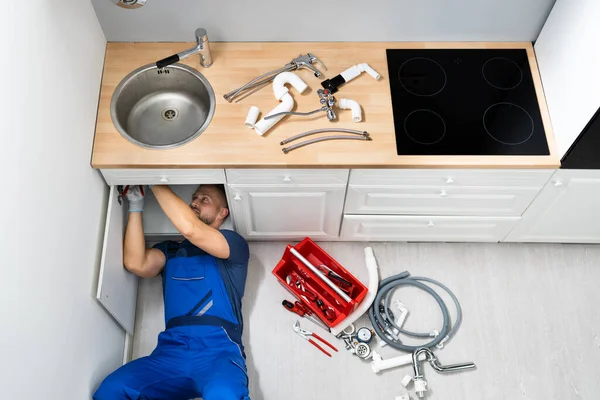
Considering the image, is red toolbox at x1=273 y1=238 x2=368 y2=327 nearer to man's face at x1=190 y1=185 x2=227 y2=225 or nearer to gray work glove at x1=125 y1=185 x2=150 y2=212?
man's face at x1=190 y1=185 x2=227 y2=225

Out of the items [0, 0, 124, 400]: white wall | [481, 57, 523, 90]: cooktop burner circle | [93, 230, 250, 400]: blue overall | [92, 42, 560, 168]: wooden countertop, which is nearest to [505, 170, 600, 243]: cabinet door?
[92, 42, 560, 168]: wooden countertop

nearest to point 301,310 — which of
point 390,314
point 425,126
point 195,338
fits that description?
point 390,314

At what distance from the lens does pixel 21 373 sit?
157cm

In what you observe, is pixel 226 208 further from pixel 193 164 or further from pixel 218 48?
pixel 218 48

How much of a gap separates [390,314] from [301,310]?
422 mm

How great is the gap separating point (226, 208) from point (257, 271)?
0.40 metres

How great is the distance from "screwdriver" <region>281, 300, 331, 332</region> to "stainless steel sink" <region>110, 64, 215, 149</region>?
3.01 ft

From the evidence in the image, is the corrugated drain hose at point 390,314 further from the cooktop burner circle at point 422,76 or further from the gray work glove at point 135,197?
→ the gray work glove at point 135,197

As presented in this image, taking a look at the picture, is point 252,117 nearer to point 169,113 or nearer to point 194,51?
point 194,51

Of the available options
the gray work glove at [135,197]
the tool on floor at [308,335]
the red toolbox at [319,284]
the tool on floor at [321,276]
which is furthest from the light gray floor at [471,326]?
the gray work glove at [135,197]

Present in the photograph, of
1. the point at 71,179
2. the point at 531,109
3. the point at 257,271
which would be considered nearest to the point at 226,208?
the point at 257,271

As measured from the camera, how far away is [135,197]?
2.32m

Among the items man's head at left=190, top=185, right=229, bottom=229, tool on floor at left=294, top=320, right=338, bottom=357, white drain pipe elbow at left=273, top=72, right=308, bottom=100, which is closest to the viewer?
white drain pipe elbow at left=273, top=72, right=308, bottom=100

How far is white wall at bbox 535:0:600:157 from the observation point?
194 centimetres
